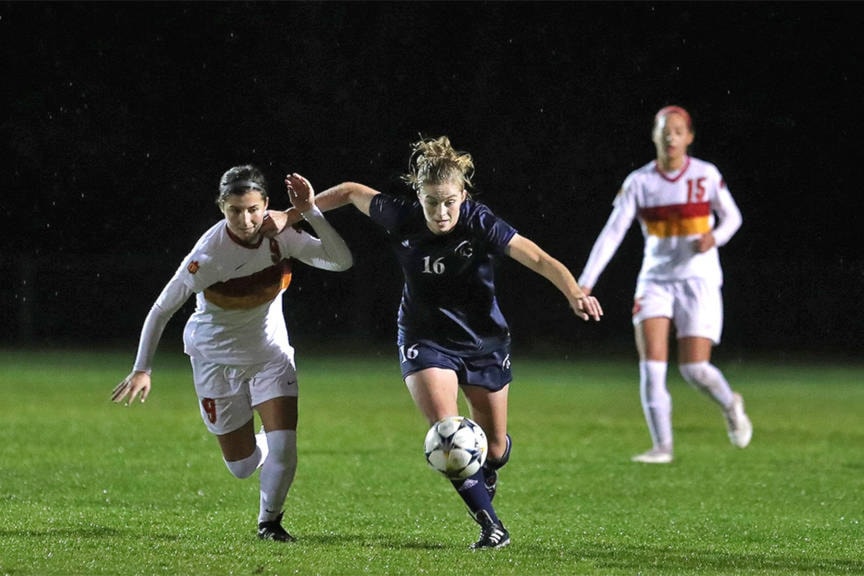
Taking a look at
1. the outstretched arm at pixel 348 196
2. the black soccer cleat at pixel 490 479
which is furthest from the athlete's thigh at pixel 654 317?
the outstretched arm at pixel 348 196

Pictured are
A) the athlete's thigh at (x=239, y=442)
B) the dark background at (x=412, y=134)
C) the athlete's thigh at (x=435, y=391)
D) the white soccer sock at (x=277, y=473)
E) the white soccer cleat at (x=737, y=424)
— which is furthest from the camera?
the dark background at (x=412, y=134)

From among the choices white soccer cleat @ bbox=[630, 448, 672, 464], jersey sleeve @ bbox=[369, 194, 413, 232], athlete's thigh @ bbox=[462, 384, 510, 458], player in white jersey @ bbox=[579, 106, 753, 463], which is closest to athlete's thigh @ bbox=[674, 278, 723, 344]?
player in white jersey @ bbox=[579, 106, 753, 463]

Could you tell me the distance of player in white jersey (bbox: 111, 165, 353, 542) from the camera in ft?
20.6

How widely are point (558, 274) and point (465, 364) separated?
757 mm

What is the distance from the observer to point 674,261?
32.9 feet

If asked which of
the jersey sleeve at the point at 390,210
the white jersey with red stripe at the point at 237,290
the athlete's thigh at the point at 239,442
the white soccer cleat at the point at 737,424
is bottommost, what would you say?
the white soccer cleat at the point at 737,424

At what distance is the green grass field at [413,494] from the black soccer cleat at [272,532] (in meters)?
0.07

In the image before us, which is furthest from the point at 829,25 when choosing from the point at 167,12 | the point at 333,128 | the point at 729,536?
the point at 729,536

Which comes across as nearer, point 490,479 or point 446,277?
point 446,277

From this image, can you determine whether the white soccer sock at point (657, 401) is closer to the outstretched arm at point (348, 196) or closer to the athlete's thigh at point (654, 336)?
the athlete's thigh at point (654, 336)

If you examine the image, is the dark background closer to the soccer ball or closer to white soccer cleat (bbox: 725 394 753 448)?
white soccer cleat (bbox: 725 394 753 448)

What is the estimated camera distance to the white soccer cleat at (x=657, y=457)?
10023mm

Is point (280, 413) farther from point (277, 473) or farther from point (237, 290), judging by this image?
point (237, 290)

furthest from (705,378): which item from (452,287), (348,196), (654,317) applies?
(348,196)
